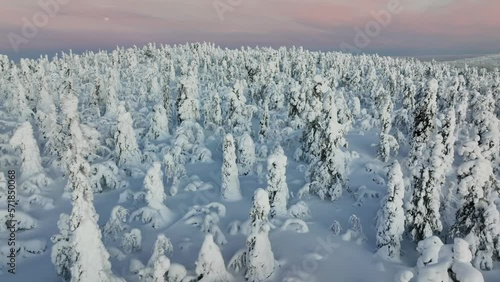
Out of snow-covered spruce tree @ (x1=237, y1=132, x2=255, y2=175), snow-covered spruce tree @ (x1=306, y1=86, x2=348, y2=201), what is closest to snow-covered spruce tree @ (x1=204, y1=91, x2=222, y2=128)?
snow-covered spruce tree @ (x1=237, y1=132, x2=255, y2=175)

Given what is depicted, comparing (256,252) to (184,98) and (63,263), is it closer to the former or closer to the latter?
(63,263)

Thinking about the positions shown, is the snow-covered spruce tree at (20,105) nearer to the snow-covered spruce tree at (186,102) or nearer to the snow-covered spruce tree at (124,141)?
the snow-covered spruce tree at (186,102)

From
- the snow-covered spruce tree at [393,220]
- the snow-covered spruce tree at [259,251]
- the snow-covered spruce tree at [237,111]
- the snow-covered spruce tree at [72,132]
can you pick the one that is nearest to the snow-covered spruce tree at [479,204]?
the snow-covered spruce tree at [393,220]

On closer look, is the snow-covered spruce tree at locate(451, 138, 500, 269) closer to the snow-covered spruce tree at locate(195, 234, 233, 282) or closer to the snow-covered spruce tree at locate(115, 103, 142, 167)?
the snow-covered spruce tree at locate(195, 234, 233, 282)

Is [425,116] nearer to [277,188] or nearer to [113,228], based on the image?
[277,188]

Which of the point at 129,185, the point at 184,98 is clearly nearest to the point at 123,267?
the point at 129,185

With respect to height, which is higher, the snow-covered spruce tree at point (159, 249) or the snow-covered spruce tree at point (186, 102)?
the snow-covered spruce tree at point (186, 102)
